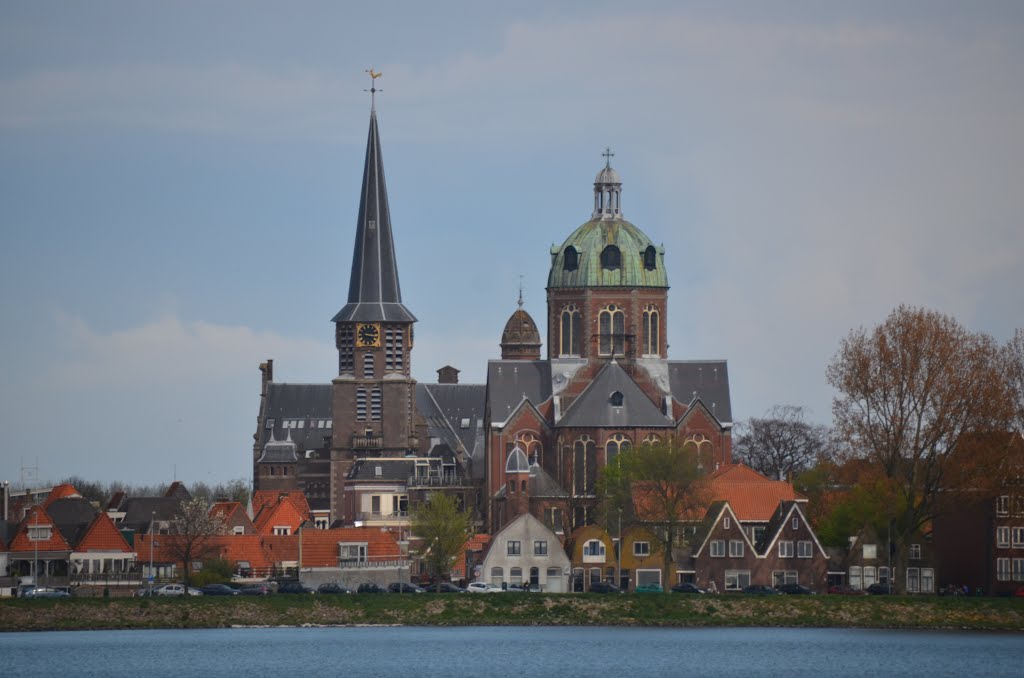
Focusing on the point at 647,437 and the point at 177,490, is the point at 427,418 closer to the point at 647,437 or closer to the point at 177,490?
the point at 177,490

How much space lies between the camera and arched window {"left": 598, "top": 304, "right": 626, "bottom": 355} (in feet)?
503

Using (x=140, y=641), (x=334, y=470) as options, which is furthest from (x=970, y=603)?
(x=334, y=470)

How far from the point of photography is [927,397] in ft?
362

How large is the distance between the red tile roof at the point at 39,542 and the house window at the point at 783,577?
3664 centimetres

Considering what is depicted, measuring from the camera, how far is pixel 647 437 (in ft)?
485

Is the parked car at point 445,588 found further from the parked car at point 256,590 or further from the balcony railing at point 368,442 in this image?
Result: the balcony railing at point 368,442

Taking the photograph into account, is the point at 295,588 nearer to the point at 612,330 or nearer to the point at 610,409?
the point at 610,409

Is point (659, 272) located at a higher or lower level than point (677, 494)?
higher

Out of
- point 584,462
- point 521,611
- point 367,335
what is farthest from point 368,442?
point 521,611

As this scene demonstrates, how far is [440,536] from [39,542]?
20850mm

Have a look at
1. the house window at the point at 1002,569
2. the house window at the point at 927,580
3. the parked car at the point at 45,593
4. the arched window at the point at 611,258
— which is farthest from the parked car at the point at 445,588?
the arched window at the point at 611,258

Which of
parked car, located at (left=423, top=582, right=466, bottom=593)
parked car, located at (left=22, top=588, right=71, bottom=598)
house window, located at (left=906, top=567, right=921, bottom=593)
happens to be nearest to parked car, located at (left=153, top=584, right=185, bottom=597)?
parked car, located at (left=22, top=588, right=71, bottom=598)

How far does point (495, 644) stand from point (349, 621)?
439 inches

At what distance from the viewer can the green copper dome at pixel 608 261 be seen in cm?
15350
